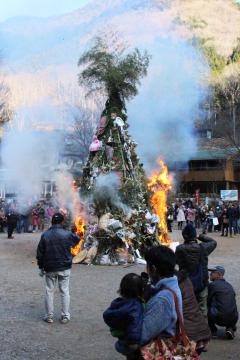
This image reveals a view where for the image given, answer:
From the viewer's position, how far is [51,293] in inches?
313

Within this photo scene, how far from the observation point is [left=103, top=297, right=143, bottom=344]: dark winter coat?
357 cm

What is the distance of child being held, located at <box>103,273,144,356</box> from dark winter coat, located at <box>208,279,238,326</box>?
374 cm

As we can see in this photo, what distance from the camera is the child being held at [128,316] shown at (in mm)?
3576

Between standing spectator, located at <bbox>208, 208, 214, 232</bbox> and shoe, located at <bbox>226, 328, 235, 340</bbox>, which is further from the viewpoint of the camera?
standing spectator, located at <bbox>208, 208, 214, 232</bbox>

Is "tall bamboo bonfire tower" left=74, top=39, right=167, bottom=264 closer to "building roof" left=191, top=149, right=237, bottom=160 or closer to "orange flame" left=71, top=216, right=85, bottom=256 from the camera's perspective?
"orange flame" left=71, top=216, right=85, bottom=256

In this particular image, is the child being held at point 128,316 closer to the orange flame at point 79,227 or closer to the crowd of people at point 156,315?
the crowd of people at point 156,315

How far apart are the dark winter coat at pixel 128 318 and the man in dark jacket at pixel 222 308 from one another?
3.79 m

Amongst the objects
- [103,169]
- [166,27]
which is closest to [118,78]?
[103,169]

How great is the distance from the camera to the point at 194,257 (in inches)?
256

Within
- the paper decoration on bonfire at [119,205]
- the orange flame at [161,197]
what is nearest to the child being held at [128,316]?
the paper decoration on bonfire at [119,205]

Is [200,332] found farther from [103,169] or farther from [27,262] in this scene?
[103,169]

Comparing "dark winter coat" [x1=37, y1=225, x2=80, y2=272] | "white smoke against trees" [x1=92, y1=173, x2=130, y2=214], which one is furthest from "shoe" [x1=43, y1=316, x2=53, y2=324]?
"white smoke against trees" [x1=92, y1=173, x2=130, y2=214]

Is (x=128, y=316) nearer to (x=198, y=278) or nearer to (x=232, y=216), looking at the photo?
(x=198, y=278)

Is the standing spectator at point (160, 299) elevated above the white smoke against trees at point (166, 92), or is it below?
below
